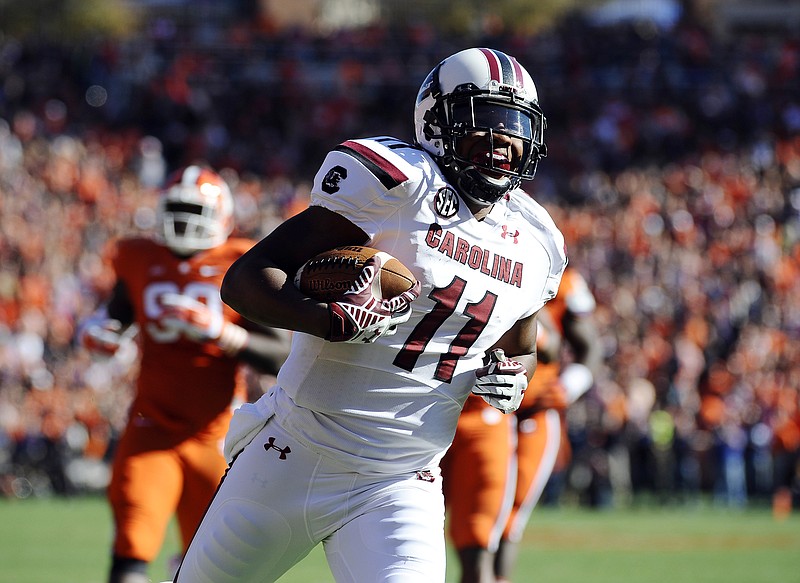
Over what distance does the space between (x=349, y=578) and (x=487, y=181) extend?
1.16m

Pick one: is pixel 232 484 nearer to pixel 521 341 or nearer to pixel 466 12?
pixel 521 341

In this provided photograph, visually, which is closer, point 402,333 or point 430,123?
point 402,333

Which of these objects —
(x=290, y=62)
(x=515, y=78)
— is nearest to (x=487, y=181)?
(x=515, y=78)

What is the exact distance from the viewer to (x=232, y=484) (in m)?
3.51

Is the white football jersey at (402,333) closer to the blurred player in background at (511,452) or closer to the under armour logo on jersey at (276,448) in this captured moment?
the under armour logo on jersey at (276,448)

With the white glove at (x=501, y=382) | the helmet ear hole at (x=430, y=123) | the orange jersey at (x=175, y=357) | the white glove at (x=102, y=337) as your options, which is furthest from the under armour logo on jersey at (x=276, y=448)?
the white glove at (x=102, y=337)

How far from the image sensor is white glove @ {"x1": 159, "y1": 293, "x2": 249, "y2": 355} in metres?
5.00

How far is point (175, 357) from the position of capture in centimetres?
523

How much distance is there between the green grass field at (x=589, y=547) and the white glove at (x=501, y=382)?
488cm

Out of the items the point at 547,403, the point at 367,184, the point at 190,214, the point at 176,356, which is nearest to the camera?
the point at 367,184

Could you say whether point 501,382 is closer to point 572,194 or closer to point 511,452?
point 511,452

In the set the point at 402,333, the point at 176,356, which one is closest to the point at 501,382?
the point at 402,333

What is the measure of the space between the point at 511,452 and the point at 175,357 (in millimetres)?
1563

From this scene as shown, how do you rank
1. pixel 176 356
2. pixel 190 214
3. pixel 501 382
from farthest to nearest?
1. pixel 190 214
2. pixel 176 356
3. pixel 501 382
